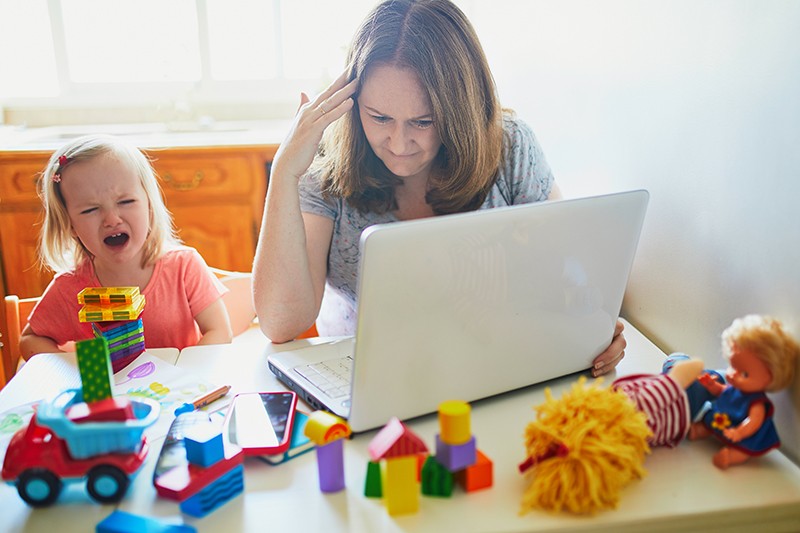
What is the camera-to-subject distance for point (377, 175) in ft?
4.37

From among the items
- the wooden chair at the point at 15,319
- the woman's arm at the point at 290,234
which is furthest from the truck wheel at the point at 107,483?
the wooden chair at the point at 15,319

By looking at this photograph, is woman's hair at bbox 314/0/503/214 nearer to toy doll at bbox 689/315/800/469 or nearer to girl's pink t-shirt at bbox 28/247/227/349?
girl's pink t-shirt at bbox 28/247/227/349

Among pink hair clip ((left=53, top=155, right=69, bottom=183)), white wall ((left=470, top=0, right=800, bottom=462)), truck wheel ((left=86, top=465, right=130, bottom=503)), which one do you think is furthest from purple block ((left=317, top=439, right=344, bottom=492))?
pink hair clip ((left=53, top=155, right=69, bottom=183))

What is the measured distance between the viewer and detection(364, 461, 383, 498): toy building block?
777 mm

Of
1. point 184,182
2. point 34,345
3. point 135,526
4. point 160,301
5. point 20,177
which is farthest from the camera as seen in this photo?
point 184,182

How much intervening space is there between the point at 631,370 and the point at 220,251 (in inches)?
77.2

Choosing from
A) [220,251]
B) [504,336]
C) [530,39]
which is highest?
[530,39]

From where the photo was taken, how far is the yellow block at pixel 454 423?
0.73 meters

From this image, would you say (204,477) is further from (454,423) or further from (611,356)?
(611,356)

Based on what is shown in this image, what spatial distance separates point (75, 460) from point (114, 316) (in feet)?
1.32

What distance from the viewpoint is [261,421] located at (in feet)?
3.01

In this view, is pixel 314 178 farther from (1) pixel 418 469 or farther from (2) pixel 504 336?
(1) pixel 418 469

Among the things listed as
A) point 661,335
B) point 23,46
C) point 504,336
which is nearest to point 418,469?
point 504,336

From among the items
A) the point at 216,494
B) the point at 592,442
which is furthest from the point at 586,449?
the point at 216,494
